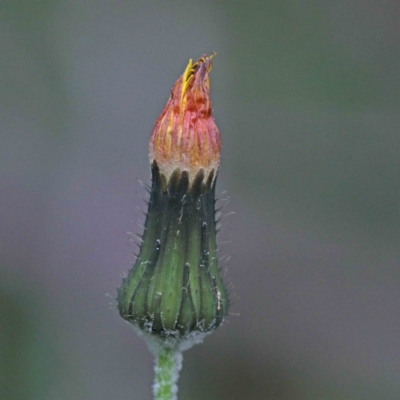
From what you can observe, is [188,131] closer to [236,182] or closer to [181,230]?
[181,230]

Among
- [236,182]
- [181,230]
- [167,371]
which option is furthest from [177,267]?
[236,182]

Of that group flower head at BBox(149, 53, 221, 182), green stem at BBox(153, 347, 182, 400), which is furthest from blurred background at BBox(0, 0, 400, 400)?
flower head at BBox(149, 53, 221, 182)

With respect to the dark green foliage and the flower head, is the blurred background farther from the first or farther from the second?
the flower head

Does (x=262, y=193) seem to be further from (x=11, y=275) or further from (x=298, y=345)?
A: (x=11, y=275)

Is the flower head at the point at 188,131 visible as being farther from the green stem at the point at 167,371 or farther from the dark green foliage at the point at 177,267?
the green stem at the point at 167,371

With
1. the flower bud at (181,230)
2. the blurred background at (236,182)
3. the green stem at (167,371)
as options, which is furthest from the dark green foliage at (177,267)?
the blurred background at (236,182)

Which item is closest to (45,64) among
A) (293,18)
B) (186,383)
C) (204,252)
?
(293,18)
